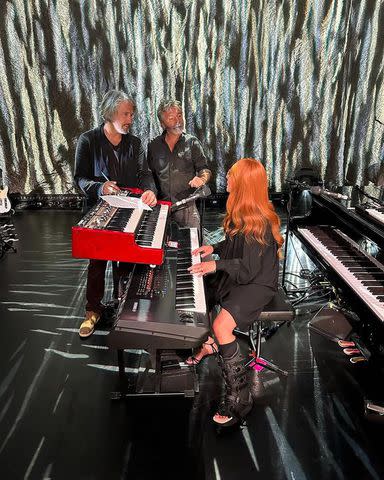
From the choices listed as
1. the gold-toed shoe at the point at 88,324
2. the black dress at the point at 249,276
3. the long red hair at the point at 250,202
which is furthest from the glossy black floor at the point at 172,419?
the long red hair at the point at 250,202

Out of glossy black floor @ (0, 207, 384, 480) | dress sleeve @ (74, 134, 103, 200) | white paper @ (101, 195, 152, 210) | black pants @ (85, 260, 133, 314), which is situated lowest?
glossy black floor @ (0, 207, 384, 480)

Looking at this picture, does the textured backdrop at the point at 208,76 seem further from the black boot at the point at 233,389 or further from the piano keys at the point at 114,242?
the black boot at the point at 233,389

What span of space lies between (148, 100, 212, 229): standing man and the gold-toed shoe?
1.20 metres

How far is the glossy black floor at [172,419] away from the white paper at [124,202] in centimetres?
117

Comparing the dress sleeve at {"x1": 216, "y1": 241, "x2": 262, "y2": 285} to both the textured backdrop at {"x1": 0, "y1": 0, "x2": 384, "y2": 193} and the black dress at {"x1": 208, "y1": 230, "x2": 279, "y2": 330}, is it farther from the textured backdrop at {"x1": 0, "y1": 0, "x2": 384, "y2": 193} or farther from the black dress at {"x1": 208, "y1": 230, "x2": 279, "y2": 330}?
the textured backdrop at {"x1": 0, "y1": 0, "x2": 384, "y2": 193}

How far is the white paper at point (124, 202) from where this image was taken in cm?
309

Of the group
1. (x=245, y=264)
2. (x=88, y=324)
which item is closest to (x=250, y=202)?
(x=245, y=264)

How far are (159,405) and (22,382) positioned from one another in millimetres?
1002

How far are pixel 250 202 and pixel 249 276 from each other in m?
0.45

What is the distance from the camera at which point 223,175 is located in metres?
7.86

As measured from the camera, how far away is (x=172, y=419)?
8.97ft

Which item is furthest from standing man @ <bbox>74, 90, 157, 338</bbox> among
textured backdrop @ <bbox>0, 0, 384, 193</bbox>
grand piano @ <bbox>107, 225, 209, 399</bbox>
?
textured backdrop @ <bbox>0, 0, 384, 193</bbox>

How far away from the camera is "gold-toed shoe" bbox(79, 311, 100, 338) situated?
11.9 feet

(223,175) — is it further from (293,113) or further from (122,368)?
(122,368)
